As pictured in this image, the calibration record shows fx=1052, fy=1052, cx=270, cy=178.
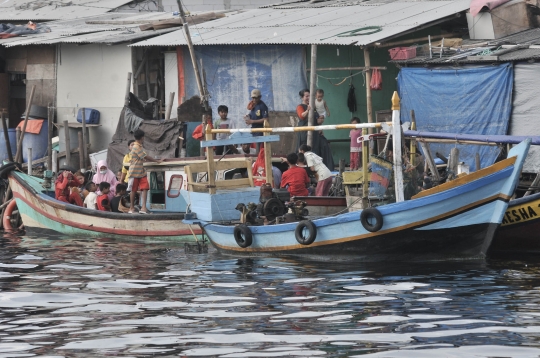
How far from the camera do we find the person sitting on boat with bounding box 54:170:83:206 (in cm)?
2028

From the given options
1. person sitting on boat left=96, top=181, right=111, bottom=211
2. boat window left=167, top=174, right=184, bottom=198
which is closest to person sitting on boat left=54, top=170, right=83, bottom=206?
person sitting on boat left=96, top=181, right=111, bottom=211

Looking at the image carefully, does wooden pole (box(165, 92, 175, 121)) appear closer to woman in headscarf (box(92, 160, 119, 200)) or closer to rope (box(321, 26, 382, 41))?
woman in headscarf (box(92, 160, 119, 200))

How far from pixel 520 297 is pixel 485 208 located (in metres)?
2.57

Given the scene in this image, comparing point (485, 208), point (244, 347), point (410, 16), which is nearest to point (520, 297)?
point (485, 208)

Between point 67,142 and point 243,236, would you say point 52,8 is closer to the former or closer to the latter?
point 67,142

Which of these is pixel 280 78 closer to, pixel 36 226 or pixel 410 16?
pixel 410 16

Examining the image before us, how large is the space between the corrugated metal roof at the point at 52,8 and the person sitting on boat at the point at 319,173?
15.1 m

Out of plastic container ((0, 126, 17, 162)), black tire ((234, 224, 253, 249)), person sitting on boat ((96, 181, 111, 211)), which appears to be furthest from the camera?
plastic container ((0, 126, 17, 162))

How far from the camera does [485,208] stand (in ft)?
45.6

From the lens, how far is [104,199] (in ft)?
63.8

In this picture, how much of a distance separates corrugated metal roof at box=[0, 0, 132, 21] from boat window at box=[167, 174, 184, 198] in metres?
13.3

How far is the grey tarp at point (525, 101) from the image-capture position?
18.3 m

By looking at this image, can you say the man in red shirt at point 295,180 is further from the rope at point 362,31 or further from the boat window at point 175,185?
the rope at point 362,31

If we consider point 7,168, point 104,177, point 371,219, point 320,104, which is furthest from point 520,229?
point 7,168
